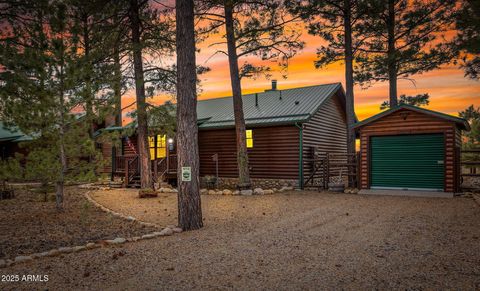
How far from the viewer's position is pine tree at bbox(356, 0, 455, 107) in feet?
56.3

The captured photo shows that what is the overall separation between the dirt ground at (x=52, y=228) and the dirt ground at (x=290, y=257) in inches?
39.9

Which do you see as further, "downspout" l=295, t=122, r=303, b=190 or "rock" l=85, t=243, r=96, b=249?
"downspout" l=295, t=122, r=303, b=190

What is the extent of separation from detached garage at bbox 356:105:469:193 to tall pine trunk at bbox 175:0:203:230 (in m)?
10.0

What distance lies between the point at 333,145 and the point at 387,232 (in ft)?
49.3

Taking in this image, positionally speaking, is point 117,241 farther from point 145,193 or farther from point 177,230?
point 145,193

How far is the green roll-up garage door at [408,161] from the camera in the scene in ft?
45.2

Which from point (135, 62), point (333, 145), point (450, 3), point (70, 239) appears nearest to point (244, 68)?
point (135, 62)

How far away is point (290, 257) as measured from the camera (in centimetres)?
531

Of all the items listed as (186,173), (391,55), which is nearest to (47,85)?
(186,173)

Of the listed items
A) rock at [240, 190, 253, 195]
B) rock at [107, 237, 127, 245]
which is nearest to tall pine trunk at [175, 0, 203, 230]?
rock at [107, 237, 127, 245]

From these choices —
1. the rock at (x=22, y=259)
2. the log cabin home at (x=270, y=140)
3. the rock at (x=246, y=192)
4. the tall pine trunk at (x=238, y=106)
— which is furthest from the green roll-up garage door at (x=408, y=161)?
the rock at (x=22, y=259)

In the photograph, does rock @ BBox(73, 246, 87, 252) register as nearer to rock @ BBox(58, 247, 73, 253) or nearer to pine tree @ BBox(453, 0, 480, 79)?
rock @ BBox(58, 247, 73, 253)

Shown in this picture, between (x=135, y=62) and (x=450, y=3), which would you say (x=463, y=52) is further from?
(x=135, y=62)

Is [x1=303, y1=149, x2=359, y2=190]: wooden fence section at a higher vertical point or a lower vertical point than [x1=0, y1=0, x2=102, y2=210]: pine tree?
lower
